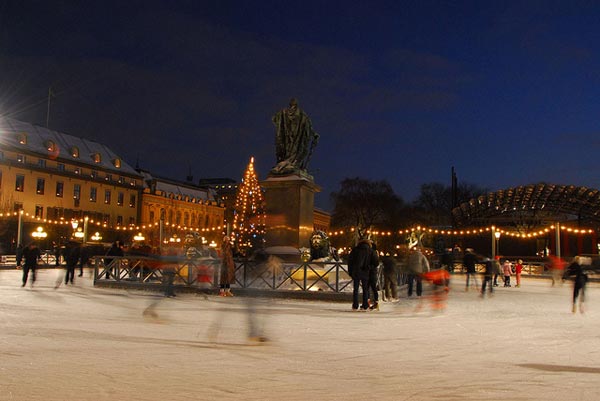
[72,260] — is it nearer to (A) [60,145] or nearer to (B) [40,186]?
(B) [40,186]

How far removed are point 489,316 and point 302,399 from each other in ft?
28.6

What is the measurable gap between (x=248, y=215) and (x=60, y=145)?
42.1 metres

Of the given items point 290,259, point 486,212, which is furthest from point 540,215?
point 290,259

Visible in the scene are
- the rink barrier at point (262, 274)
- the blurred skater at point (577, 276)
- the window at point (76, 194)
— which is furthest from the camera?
the window at point (76, 194)

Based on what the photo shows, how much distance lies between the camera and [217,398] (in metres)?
5.27

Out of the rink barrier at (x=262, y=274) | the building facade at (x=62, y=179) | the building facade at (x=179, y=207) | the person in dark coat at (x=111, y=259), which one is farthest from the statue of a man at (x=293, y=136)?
the building facade at (x=179, y=207)

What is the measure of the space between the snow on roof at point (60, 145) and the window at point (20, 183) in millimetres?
3042

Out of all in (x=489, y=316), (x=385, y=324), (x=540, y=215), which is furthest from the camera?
(x=540, y=215)

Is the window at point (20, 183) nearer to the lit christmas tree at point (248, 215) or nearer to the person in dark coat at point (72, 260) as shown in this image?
the lit christmas tree at point (248, 215)

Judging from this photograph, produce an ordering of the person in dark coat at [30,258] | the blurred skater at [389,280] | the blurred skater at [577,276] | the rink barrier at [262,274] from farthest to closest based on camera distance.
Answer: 1. the person in dark coat at [30,258]
2. the blurred skater at [389,280]
3. the rink barrier at [262,274]
4. the blurred skater at [577,276]

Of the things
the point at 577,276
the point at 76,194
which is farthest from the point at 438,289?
the point at 76,194

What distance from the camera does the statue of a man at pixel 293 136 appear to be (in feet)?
59.7

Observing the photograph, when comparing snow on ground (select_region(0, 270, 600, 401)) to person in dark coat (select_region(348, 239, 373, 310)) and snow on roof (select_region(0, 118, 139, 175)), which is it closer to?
person in dark coat (select_region(348, 239, 373, 310))

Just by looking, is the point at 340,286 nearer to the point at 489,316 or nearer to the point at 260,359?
the point at 489,316
